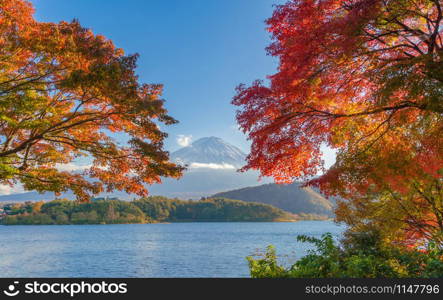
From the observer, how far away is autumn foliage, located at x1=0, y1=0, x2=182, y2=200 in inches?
405

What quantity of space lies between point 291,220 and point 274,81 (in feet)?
644

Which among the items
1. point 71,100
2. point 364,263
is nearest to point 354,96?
point 364,263

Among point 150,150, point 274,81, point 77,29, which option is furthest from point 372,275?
point 77,29

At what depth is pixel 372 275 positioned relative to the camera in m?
7.34

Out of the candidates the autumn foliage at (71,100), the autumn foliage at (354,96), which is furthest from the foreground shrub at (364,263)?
the autumn foliage at (71,100)

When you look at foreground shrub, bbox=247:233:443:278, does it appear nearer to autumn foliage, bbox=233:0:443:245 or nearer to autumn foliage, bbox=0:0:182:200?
autumn foliage, bbox=233:0:443:245

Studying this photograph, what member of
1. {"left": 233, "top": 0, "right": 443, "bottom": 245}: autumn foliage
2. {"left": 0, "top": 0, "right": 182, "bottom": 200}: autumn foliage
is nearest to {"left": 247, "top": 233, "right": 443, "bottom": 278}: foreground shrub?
{"left": 233, "top": 0, "right": 443, "bottom": 245}: autumn foliage

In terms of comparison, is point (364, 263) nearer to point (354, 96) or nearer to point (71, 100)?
point (354, 96)

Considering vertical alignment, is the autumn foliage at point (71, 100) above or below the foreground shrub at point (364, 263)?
above

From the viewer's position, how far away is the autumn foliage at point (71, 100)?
33.8ft

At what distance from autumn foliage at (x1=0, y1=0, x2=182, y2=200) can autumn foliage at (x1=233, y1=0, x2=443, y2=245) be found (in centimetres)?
392

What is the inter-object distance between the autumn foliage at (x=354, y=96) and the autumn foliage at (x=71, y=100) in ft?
12.9

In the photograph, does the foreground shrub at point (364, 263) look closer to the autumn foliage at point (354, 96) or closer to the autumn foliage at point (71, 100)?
the autumn foliage at point (354, 96)

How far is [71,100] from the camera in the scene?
12.2m
